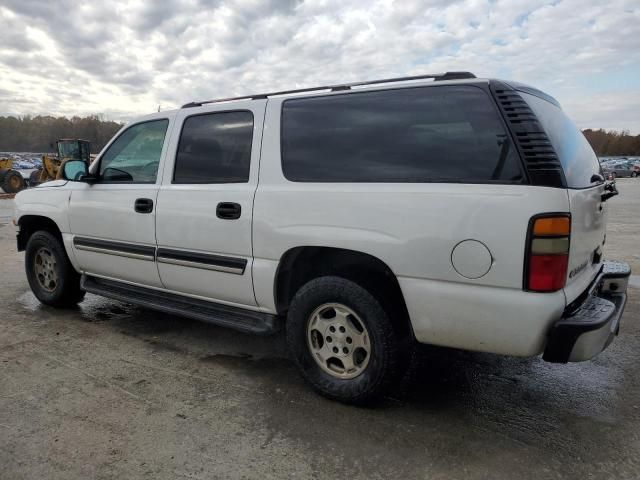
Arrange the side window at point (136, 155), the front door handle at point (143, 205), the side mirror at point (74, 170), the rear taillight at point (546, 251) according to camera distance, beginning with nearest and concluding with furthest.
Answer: the rear taillight at point (546, 251), the front door handle at point (143, 205), the side window at point (136, 155), the side mirror at point (74, 170)

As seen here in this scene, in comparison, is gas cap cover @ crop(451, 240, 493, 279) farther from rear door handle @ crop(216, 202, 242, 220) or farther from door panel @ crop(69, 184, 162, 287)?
door panel @ crop(69, 184, 162, 287)

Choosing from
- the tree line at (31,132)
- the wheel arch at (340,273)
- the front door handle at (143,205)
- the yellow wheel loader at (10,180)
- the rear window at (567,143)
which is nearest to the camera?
the rear window at (567,143)

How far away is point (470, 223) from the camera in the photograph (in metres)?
2.36

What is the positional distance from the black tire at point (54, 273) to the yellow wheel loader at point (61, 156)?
17.7 meters

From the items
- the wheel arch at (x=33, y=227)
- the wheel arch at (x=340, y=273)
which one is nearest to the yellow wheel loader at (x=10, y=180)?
the wheel arch at (x=33, y=227)

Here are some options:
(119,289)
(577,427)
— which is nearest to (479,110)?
(577,427)

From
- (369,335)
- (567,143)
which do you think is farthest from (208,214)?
(567,143)

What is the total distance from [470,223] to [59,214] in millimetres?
3795

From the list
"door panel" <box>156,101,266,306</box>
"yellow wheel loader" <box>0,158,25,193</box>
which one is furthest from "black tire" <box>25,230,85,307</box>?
"yellow wheel loader" <box>0,158,25,193</box>

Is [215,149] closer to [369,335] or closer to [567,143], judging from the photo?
[369,335]

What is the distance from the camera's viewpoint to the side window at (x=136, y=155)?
3.85 metres

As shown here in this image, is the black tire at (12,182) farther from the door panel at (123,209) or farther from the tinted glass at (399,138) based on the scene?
the tinted glass at (399,138)

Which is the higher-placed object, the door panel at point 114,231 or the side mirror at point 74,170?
the side mirror at point 74,170

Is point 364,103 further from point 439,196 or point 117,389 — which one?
→ point 117,389
